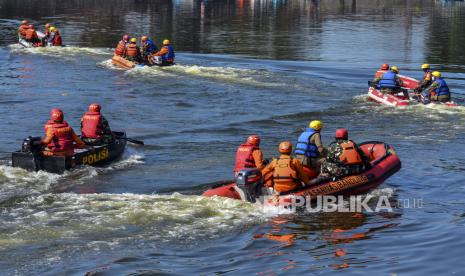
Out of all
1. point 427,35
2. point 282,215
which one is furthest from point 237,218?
point 427,35

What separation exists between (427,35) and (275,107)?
33.6m

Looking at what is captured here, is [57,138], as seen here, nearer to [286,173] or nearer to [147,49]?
[286,173]

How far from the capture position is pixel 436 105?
28.1m

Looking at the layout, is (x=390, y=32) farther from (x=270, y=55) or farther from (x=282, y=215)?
(x=282, y=215)

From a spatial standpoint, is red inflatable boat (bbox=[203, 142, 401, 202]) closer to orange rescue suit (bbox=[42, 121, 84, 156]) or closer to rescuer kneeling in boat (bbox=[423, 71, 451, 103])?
orange rescue suit (bbox=[42, 121, 84, 156])

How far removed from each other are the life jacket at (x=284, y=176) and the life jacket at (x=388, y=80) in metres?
14.6

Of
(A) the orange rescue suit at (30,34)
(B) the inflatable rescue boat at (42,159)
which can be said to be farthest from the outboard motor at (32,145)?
(A) the orange rescue suit at (30,34)

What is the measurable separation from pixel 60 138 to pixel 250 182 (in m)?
5.79

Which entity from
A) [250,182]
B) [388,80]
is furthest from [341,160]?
[388,80]

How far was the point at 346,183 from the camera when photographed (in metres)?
17.1

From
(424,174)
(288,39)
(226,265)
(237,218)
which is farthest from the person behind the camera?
(288,39)

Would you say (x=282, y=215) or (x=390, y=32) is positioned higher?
(x=390, y=32)

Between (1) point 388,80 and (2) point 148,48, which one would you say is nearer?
(1) point 388,80

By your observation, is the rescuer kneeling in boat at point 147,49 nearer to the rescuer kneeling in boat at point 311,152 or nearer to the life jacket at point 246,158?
the rescuer kneeling in boat at point 311,152
